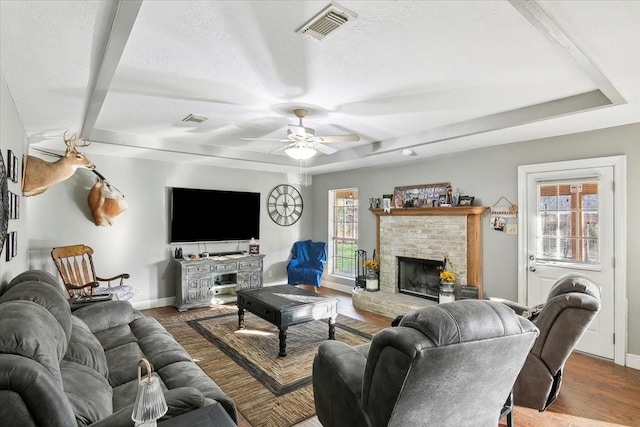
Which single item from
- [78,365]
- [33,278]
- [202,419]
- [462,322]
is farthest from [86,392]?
[462,322]

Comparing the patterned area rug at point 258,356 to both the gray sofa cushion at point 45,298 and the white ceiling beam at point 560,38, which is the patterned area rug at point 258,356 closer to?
the gray sofa cushion at point 45,298

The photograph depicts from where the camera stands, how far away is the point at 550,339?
7.74ft

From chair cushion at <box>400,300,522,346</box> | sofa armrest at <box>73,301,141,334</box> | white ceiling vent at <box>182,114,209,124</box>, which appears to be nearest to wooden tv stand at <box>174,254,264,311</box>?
sofa armrest at <box>73,301,141,334</box>

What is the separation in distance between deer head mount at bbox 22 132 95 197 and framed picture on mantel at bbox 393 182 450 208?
4196 millimetres

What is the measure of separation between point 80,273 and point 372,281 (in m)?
4.15

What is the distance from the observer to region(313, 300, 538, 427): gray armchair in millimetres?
A: 1450

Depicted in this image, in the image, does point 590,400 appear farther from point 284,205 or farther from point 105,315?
point 284,205

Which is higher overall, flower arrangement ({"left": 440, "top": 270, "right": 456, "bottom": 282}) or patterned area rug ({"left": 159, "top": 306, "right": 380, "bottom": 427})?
flower arrangement ({"left": 440, "top": 270, "right": 456, "bottom": 282})

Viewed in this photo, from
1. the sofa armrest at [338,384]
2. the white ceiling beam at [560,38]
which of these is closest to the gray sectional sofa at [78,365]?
the sofa armrest at [338,384]

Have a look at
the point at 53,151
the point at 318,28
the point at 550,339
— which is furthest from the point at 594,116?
the point at 53,151

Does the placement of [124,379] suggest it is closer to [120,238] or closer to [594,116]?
[120,238]

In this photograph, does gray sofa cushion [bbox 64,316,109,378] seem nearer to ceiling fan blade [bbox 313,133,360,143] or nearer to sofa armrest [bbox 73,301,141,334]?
sofa armrest [bbox 73,301,141,334]

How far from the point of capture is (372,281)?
5.57 m

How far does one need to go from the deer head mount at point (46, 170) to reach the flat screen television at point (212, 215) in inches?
69.7
